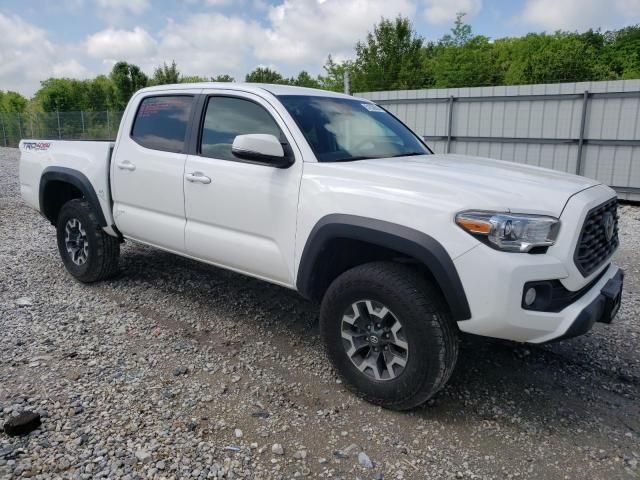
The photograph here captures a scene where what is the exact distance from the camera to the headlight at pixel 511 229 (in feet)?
8.27

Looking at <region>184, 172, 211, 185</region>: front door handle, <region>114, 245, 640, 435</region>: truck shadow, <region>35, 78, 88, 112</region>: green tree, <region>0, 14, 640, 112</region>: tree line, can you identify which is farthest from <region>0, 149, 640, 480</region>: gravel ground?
<region>35, 78, 88, 112</region>: green tree

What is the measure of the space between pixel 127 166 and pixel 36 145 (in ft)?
5.60

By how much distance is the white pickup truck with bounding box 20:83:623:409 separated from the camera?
2578mm

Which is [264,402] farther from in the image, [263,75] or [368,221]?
[263,75]

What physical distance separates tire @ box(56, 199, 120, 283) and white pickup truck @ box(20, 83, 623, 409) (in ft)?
1.35

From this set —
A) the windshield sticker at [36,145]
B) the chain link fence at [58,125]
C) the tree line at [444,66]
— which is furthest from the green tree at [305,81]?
the windshield sticker at [36,145]

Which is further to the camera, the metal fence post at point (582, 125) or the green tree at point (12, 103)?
the green tree at point (12, 103)

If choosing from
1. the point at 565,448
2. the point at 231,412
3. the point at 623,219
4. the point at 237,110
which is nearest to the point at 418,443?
the point at 565,448

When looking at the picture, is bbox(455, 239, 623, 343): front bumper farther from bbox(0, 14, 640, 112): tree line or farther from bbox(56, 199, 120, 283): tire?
bbox(0, 14, 640, 112): tree line

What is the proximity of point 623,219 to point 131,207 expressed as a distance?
8.26 metres

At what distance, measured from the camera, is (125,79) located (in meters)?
34.0

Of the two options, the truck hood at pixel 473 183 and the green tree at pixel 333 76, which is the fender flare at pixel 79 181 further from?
the green tree at pixel 333 76

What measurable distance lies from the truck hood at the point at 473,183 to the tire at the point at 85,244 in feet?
9.23

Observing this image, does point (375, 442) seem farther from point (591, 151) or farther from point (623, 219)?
point (591, 151)
